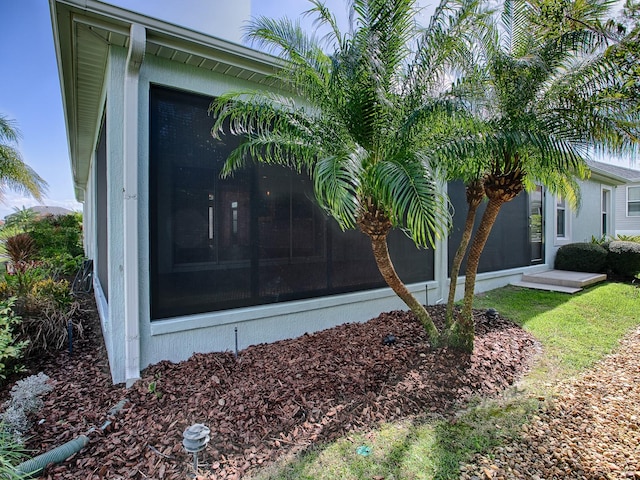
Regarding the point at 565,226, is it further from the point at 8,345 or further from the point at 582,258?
the point at 8,345

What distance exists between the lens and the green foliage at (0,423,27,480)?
2.18m

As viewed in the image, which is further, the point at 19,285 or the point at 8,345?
the point at 19,285

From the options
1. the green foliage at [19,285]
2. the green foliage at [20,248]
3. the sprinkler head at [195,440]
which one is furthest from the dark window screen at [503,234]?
the green foliage at [20,248]

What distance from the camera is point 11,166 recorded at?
1191 centimetres

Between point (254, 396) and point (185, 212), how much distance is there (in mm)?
2237

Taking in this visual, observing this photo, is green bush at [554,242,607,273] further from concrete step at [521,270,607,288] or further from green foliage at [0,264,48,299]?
green foliage at [0,264,48,299]

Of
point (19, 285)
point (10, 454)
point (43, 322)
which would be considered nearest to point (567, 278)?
point (10, 454)

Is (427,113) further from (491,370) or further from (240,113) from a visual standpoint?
(491,370)

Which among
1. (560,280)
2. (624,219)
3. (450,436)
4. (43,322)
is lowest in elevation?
(450,436)

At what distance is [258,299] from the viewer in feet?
15.1

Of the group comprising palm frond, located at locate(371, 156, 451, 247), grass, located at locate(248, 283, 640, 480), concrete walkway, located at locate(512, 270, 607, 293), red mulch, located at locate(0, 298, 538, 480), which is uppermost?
palm frond, located at locate(371, 156, 451, 247)

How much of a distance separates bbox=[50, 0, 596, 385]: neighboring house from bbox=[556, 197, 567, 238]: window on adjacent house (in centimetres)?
949

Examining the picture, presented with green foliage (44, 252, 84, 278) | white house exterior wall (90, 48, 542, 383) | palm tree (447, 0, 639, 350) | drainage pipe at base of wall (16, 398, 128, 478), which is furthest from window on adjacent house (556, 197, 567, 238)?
green foliage (44, 252, 84, 278)

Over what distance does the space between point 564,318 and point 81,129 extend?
1008 centimetres
